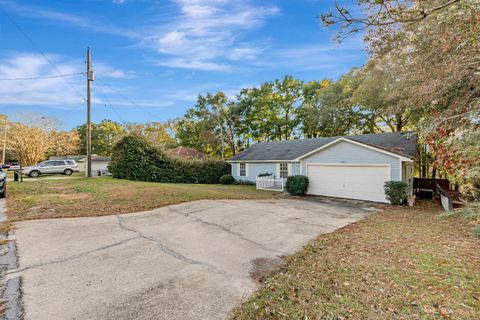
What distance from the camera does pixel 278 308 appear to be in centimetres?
263

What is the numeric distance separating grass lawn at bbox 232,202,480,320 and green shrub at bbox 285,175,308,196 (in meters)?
6.86

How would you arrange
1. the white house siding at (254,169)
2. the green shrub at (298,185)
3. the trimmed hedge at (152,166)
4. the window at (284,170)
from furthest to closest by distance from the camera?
the white house siding at (254,169)
the trimmed hedge at (152,166)
the window at (284,170)
the green shrub at (298,185)

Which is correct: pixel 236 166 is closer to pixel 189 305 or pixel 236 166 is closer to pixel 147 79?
pixel 147 79

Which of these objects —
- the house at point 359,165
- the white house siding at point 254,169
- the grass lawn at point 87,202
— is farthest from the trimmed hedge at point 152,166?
the house at point 359,165

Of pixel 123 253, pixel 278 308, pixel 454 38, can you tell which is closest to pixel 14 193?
pixel 123 253

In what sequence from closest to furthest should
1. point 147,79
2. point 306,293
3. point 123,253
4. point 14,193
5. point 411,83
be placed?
point 306,293 → point 123,253 → point 411,83 → point 14,193 → point 147,79

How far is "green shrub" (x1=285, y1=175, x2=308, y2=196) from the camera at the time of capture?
40.4 ft

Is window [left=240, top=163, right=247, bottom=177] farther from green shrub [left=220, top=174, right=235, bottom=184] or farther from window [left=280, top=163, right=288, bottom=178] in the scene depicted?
window [left=280, top=163, right=288, bottom=178]

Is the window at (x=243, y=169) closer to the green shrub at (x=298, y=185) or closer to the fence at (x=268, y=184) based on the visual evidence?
the fence at (x=268, y=184)

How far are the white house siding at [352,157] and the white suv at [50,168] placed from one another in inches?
836

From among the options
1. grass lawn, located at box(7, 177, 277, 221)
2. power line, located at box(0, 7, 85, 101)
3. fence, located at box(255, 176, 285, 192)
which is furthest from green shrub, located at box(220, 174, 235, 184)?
power line, located at box(0, 7, 85, 101)

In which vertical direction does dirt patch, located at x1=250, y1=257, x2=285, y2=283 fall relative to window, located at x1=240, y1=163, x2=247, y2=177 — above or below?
below

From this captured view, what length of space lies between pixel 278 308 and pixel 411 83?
9.37 metres

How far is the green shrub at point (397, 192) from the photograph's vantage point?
9695mm
